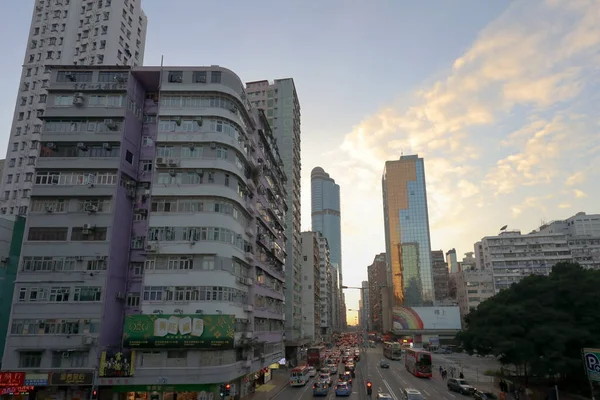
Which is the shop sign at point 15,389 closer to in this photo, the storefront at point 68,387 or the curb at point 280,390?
the storefront at point 68,387

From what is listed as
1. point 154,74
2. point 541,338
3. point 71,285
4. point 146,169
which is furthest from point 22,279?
point 541,338

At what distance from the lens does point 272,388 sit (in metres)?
50.6

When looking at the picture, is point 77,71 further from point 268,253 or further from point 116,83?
point 268,253

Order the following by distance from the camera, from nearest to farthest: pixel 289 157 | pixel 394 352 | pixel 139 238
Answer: pixel 139 238, pixel 289 157, pixel 394 352

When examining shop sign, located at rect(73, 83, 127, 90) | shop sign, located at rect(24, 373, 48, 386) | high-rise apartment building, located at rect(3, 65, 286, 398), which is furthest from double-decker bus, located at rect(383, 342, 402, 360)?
shop sign, located at rect(73, 83, 127, 90)

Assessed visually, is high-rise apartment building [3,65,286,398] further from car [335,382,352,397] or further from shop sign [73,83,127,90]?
car [335,382,352,397]

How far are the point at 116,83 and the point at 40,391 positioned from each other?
28181 mm

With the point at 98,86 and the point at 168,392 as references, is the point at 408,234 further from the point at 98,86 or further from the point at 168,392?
the point at 98,86

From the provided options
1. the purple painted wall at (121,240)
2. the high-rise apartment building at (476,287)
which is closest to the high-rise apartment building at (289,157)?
the purple painted wall at (121,240)

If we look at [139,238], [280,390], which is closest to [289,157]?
[280,390]

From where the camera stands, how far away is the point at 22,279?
36.2 meters

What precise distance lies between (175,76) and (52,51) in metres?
42.6

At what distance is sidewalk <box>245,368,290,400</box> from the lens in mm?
44481

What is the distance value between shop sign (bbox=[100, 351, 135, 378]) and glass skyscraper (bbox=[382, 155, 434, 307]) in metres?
155
